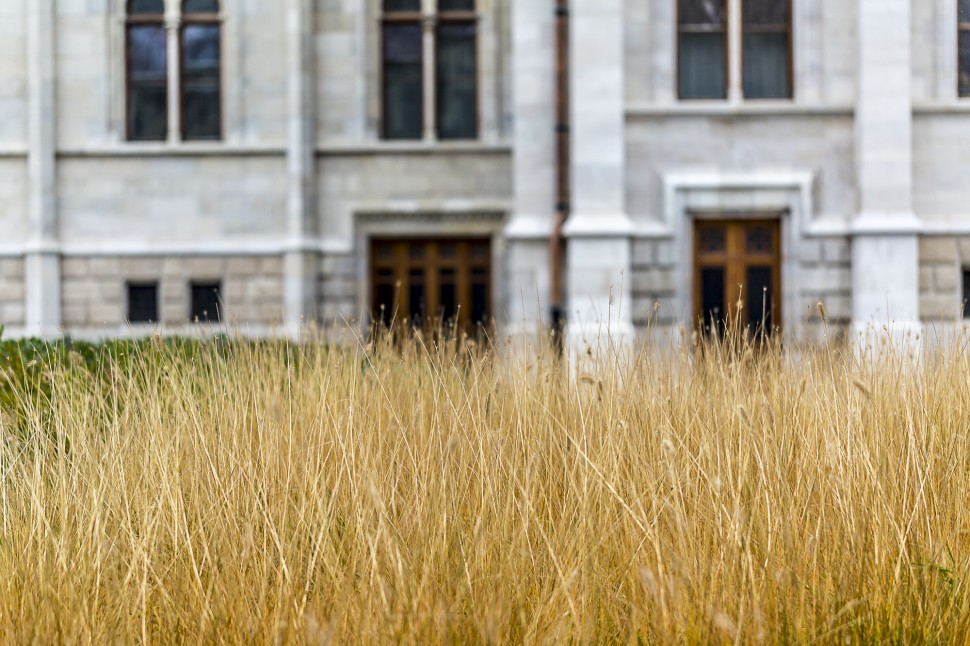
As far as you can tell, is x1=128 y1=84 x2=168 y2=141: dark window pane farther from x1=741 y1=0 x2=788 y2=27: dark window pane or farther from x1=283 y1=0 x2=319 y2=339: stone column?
x1=741 y1=0 x2=788 y2=27: dark window pane

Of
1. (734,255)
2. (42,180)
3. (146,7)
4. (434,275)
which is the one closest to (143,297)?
A: (42,180)

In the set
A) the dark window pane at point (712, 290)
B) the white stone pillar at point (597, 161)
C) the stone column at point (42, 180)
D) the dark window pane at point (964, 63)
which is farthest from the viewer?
the stone column at point (42, 180)

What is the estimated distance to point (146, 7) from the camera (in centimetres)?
1792

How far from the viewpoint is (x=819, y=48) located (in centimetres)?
1460

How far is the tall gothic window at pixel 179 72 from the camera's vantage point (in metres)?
17.8

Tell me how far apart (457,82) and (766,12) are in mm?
5094

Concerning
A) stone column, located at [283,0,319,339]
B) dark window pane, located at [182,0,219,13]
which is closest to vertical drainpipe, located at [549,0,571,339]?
stone column, located at [283,0,319,339]

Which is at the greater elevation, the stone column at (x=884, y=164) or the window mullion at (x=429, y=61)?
the window mullion at (x=429, y=61)

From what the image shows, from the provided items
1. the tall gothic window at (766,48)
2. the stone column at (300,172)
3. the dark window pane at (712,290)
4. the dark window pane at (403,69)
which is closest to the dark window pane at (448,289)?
the stone column at (300,172)

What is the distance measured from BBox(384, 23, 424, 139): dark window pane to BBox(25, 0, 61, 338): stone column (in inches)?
205

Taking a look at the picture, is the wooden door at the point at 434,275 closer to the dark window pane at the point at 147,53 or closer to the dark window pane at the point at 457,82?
the dark window pane at the point at 457,82

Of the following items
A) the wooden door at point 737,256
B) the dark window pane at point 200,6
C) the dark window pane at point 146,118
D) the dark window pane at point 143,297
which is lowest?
the dark window pane at point 143,297

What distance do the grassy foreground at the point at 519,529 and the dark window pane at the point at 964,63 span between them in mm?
10546

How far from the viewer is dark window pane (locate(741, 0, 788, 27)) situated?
1488 cm
